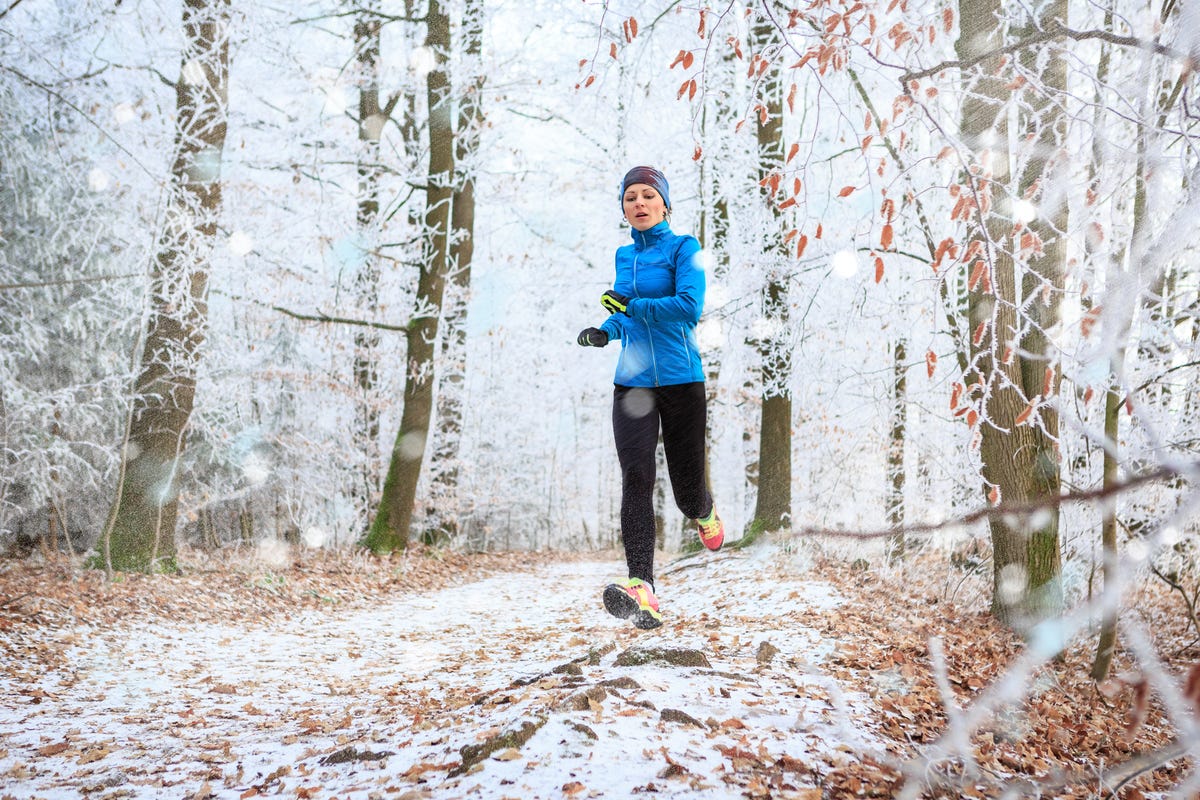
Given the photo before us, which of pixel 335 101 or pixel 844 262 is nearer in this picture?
pixel 844 262

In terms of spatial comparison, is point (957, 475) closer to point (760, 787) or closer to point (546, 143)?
point (760, 787)

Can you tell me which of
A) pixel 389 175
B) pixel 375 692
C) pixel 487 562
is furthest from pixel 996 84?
pixel 487 562

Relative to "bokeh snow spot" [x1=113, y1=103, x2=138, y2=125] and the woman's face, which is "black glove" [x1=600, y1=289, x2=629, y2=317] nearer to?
the woman's face

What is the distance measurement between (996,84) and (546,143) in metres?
10.5

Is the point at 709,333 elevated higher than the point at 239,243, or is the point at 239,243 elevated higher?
the point at 239,243

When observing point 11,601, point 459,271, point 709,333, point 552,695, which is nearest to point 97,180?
point 459,271

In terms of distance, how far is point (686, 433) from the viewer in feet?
13.4

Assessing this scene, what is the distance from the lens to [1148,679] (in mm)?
1018

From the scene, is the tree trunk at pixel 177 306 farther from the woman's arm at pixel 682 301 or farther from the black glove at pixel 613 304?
the woman's arm at pixel 682 301

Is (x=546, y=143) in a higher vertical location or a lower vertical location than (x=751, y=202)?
higher

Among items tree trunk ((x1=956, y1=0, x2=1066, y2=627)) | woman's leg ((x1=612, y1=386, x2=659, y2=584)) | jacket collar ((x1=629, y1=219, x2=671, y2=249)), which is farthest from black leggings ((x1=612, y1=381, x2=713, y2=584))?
tree trunk ((x1=956, y1=0, x2=1066, y2=627))

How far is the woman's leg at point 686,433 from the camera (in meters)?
4.05

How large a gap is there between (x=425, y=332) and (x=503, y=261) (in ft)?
23.9

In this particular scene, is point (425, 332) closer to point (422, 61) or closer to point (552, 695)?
point (422, 61)
